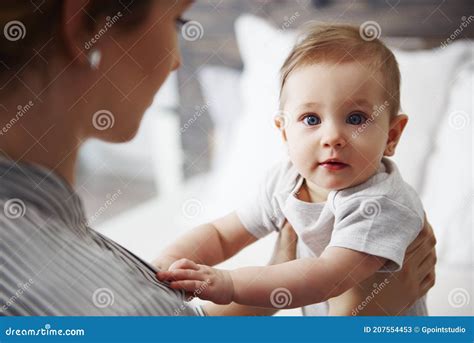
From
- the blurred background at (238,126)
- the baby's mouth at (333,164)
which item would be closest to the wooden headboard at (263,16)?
the blurred background at (238,126)

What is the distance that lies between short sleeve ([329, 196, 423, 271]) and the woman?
0.80ft

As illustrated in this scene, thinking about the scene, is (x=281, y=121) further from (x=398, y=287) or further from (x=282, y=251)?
(x=398, y=287)

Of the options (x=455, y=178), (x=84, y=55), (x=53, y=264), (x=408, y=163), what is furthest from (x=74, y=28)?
(x=455, y=178)

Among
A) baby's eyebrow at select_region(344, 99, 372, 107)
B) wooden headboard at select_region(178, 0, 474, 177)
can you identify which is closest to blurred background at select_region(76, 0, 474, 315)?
wooden headboard at select_region(178, 0, 474, 177)

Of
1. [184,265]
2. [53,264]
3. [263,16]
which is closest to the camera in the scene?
[53,264]

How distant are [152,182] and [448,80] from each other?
563mm

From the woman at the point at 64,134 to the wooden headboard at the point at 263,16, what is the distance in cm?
14

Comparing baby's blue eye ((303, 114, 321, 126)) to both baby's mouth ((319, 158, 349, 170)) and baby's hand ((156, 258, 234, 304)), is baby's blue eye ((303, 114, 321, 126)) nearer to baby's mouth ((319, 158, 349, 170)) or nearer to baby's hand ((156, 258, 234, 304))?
baby's mouth ((319, 158, 349, 170))

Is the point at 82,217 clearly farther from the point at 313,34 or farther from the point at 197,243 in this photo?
the point at 313,34

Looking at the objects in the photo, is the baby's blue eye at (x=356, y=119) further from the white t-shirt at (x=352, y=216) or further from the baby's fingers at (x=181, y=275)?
the baby's fingers at (x=181, y=275)

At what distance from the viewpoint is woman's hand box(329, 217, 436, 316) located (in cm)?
91

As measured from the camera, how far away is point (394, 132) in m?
0.91

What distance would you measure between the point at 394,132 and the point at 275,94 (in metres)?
0.19

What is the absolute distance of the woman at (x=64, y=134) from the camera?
0.76 metres
